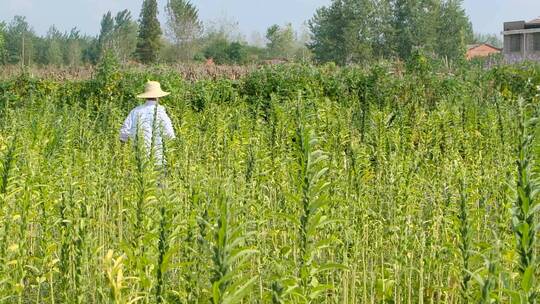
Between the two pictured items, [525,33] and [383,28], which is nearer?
[525,33]

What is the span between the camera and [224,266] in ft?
6.06

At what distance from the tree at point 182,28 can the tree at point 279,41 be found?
13.1m

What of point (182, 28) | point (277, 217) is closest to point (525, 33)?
point (182, 28)

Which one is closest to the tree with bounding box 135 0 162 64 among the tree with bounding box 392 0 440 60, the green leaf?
the tree with bounding box 392 0 440 60

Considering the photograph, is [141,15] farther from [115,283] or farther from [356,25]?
[115,283]

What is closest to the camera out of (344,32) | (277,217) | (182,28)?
(277,217)

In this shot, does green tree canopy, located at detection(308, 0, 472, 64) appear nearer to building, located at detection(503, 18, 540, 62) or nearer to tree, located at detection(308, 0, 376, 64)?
tree, located at detection(308, 0, 376, 64)

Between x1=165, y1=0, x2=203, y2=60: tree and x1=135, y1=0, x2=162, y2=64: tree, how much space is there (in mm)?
1373

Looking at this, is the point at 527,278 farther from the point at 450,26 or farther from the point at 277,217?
the point at 450,26

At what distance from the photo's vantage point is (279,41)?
79062mm

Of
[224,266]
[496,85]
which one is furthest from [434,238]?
[496,85]

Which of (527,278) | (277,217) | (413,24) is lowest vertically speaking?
(277,217)

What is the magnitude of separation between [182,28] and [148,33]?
3239 mm

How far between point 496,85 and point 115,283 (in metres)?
14.1
